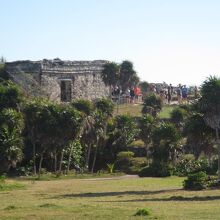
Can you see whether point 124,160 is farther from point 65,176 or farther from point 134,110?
point 134,110

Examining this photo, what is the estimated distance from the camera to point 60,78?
211 feet

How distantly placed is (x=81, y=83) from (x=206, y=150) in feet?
81.8

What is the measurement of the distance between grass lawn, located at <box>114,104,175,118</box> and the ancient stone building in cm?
311

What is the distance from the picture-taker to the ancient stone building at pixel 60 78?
198 ft

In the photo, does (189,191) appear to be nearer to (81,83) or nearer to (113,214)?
(113,214)

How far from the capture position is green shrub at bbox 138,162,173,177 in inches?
1919

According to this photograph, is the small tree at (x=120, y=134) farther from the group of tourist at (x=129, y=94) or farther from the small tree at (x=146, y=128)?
the group of tourist at (x=129, y=94)

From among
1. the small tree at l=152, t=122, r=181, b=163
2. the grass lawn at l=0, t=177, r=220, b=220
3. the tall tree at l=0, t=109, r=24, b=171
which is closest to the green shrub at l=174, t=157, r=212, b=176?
the small tree at l=152, t=122, r=181, b=163

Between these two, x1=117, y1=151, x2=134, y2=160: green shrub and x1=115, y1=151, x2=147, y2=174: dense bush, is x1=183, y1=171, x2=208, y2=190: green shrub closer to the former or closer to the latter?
x1=115, y1=151, x2=147, y2=174: dense bush

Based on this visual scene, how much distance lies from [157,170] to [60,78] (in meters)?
19.8

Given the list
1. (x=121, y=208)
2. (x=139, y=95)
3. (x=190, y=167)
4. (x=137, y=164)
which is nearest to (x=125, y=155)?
(x=137, y=164)

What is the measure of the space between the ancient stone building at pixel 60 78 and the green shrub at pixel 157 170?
15533 millimetres

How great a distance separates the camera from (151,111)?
61.5 metres

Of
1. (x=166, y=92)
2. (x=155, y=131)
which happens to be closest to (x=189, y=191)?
(x=155, y=131)
